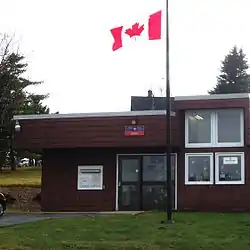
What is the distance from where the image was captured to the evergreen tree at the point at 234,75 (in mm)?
63938

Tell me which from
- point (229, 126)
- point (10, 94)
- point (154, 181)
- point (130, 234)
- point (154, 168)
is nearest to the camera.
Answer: point (130, 234)

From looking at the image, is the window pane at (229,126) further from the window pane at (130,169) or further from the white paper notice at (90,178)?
the white paper notice at (90,178)

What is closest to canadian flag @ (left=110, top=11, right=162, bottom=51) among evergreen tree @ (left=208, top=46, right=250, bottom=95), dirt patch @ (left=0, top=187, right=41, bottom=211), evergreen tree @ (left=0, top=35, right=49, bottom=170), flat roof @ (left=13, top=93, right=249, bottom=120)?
flat roof @ (left=13, top=93, right=249, bottom=120)

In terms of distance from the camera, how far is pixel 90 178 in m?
24.0

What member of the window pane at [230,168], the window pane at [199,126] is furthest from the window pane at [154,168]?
the window pane at [230,168]

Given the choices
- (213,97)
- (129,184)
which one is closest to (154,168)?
(129,184)

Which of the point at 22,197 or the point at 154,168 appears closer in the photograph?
the point at 154,168

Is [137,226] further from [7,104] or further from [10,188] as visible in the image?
[7,104]

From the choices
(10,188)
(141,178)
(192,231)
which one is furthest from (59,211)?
(10,188)

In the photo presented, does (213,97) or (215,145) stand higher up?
(213,97)

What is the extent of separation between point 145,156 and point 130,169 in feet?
2.56

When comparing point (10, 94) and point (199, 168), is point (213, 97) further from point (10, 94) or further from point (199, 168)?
point (10, 94)

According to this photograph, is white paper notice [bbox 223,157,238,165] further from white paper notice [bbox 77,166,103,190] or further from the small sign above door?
white paper notice [bbox 77,166,103,190]

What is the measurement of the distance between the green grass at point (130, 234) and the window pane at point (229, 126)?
481 cm
